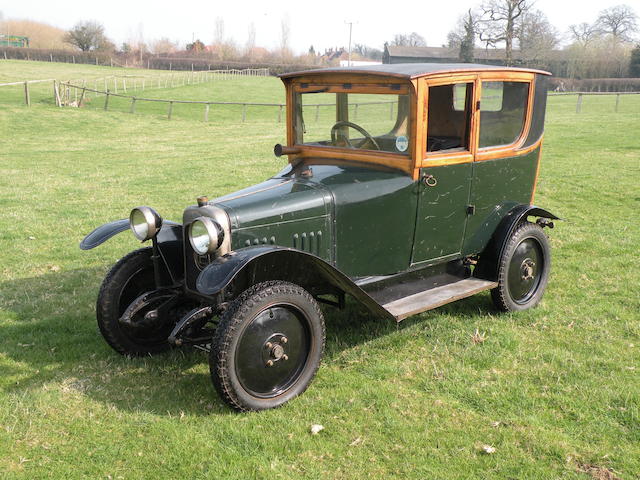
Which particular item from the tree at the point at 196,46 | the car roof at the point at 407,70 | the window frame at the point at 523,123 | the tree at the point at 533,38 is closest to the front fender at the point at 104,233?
the car roof at the point at 407,70

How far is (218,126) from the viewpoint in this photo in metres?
23.8

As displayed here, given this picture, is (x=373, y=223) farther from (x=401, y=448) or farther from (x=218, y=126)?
(x=218, y=126)

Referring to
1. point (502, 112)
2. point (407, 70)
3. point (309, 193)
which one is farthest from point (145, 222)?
point (502, 112)

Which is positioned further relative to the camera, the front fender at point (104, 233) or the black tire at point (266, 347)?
the front fender at point (104, 233)

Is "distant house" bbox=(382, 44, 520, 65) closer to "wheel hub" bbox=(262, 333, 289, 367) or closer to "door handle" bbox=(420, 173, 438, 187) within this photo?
"door handle" bbox=(420, 173, 438, 187)

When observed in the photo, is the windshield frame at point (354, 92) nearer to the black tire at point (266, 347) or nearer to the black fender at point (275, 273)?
the black fender at point (275, 273)

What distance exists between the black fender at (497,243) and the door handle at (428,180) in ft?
3.07

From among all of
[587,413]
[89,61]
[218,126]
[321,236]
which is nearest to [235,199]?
[321,236]

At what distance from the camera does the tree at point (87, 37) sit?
A: 7475 centimetres

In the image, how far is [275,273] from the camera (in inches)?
156

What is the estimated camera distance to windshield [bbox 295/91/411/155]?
4340mm

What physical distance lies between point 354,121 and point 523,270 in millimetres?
1955

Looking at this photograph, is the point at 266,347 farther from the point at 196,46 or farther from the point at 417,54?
the point at 196,46

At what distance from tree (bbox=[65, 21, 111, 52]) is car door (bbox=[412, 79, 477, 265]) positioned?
79.8m
